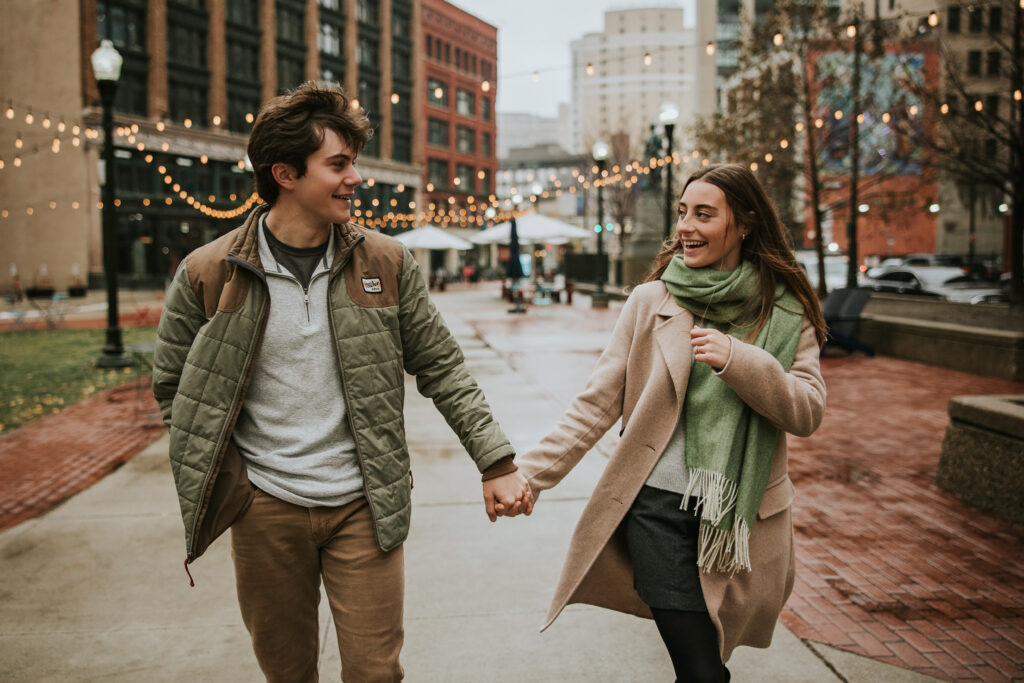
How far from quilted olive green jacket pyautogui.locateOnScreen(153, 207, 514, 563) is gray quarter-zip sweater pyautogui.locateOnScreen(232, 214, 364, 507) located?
0.04m

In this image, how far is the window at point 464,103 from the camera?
240ft

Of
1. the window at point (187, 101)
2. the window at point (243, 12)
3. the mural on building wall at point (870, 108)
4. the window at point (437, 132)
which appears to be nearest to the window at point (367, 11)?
the window at point (243, 12)

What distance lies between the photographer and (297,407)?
2.28 meters

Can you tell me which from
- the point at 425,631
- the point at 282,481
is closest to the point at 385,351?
the point at 282,481

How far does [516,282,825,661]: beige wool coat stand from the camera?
89.4 inches

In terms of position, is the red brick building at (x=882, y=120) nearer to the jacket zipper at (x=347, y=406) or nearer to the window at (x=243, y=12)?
the jacket zipper at (x=347, y=406)

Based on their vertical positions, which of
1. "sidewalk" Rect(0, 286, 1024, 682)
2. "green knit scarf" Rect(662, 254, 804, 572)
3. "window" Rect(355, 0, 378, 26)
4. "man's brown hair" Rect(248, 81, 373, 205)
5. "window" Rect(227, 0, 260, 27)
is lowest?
"sidewalk" Rect(0, 286, 1024, 682)

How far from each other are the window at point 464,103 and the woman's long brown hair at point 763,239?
7316 cm

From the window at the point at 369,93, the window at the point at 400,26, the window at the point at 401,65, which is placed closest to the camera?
the window at the point at 369,93

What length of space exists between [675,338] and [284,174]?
1217mm

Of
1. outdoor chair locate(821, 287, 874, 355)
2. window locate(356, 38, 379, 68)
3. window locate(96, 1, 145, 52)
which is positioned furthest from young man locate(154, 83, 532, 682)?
window locate(356, 38, 379, 68)

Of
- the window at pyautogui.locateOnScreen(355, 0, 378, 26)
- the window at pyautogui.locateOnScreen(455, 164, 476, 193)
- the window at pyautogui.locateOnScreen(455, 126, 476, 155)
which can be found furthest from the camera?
the window at pyautogui.locateOnScreen(455, 164, 476, 193)

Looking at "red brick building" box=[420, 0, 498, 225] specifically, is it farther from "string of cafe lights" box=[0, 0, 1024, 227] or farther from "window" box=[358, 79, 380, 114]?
"window" box=[358, 79, 380, 114]

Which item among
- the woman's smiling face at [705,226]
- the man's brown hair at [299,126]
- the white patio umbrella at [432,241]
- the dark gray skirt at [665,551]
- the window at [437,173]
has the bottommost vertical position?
the dark gray skirt at [665,551]
